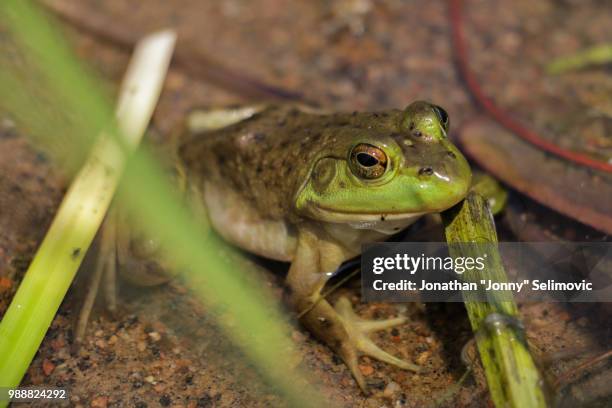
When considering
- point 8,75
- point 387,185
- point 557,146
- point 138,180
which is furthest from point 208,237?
point 557,146

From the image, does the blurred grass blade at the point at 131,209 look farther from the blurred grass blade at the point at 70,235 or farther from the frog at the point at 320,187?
the frog at the point at 320,187

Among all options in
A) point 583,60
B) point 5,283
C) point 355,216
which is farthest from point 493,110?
point 5,283

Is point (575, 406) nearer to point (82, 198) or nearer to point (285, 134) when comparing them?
point (285, 134)

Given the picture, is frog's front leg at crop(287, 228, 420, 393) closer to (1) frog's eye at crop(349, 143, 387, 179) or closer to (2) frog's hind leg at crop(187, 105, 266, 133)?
(1) frog's eye at crop(349, 143, 387, 179)

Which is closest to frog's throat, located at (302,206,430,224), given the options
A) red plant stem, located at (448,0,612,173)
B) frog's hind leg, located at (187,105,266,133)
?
frog's hind leg, located at (187,105,266,133)

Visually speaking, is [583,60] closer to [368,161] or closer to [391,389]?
[368,161]
